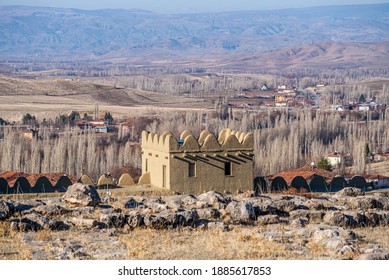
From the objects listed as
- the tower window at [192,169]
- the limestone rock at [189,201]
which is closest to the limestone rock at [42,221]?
the limestone rock at [189,201]

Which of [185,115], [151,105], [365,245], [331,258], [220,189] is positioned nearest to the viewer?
[331,258]

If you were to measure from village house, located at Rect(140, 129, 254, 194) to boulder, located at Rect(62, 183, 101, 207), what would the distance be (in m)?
6.77

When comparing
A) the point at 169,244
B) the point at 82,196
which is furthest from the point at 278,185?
the point at 169,244

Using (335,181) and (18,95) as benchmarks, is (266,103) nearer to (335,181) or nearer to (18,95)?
(18,95)

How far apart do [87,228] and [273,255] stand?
337 cm

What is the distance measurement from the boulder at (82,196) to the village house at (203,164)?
6.77 meters

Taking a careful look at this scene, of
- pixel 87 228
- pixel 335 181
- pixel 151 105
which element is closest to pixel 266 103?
pixel 151 105

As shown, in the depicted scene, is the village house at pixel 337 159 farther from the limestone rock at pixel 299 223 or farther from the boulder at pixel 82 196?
the limestone rock at pixel 299 223

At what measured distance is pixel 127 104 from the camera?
123375 millimetres

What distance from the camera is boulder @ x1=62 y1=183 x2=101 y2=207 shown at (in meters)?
16.2

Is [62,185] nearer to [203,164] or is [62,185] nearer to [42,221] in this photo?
[203,164]

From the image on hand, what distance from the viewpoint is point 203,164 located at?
23.9 metres

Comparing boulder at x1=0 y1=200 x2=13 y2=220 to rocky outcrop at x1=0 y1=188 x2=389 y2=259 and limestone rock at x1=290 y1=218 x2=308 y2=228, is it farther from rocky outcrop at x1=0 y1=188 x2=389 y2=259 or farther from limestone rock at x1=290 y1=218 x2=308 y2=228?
limestone rock at x1=290 y1=218 x2=308 y2=228

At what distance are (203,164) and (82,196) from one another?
795cm
